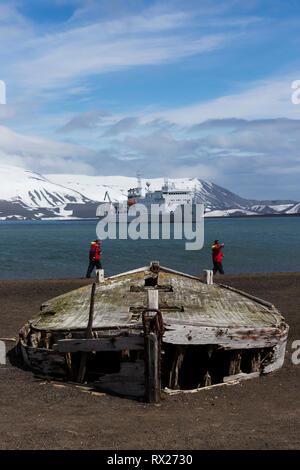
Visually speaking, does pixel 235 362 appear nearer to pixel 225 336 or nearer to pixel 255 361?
pixel 255 361

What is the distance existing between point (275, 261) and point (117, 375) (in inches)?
1371

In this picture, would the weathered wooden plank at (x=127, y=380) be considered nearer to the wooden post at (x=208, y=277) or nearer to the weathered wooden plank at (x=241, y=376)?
the weathered wooden plank at (x=241, y=376)

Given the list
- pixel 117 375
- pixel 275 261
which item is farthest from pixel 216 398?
pixel 275 261

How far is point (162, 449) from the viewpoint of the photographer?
23.6ft

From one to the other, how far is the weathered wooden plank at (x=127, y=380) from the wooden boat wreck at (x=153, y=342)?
18 mm

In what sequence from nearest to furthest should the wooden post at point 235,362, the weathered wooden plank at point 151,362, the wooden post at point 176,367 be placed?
the weathered wooden plank at point 151,362 → the wooden post at point 176,367 → the wooden post at point 235,362

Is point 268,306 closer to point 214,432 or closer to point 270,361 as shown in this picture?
point 270,361

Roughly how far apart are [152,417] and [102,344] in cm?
158

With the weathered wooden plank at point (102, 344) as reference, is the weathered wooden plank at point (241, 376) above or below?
below

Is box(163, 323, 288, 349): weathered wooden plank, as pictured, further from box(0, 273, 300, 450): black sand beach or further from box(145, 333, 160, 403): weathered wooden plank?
box(0, 273, 300, 450): black sand beach

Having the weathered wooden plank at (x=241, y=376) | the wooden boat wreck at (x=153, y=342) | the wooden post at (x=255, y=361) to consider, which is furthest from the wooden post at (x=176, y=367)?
the wooden post at (x=255, y=361)

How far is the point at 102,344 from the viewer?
9.05 meters

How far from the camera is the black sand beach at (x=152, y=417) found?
7406 millimetres

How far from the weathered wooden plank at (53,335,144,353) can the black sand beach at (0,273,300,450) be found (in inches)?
35.8
